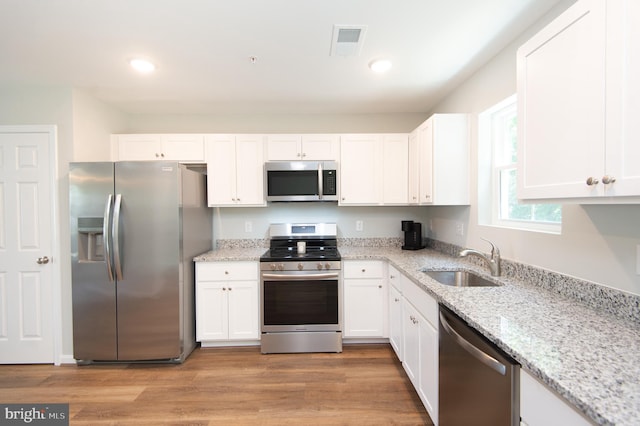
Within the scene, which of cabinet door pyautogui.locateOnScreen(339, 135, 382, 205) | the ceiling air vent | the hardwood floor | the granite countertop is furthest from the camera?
cabinet door pyautogui.locateOnScreen(339, 135, 382, 205)

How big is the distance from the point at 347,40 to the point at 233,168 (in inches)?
68.2

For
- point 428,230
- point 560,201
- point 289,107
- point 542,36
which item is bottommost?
point 428,230

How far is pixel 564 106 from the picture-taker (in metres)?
1.08

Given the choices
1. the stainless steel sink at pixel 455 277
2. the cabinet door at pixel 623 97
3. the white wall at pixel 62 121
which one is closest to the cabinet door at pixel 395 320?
the stainless steel sink at pixel 455 277

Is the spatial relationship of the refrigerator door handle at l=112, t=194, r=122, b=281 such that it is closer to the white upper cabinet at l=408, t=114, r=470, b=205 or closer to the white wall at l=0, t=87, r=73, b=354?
the white wall at l=0, t=87, r=73, b=354

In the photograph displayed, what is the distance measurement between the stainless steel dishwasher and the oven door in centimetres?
127

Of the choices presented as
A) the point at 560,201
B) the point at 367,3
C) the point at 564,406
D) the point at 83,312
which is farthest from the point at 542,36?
the point at 83,312

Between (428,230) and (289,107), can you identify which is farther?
(428,230)

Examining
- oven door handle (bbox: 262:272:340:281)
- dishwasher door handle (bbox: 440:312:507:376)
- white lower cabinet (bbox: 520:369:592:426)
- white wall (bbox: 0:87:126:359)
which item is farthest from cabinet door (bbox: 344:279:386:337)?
white wall (bbox: 0:87:126:359)

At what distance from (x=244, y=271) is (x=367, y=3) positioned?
2337 mm

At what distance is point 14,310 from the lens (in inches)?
98.3

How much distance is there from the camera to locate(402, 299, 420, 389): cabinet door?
190 centimetres

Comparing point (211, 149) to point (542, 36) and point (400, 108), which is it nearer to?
point (400, 108)

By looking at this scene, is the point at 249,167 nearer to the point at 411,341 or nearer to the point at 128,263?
the point at 128,263
